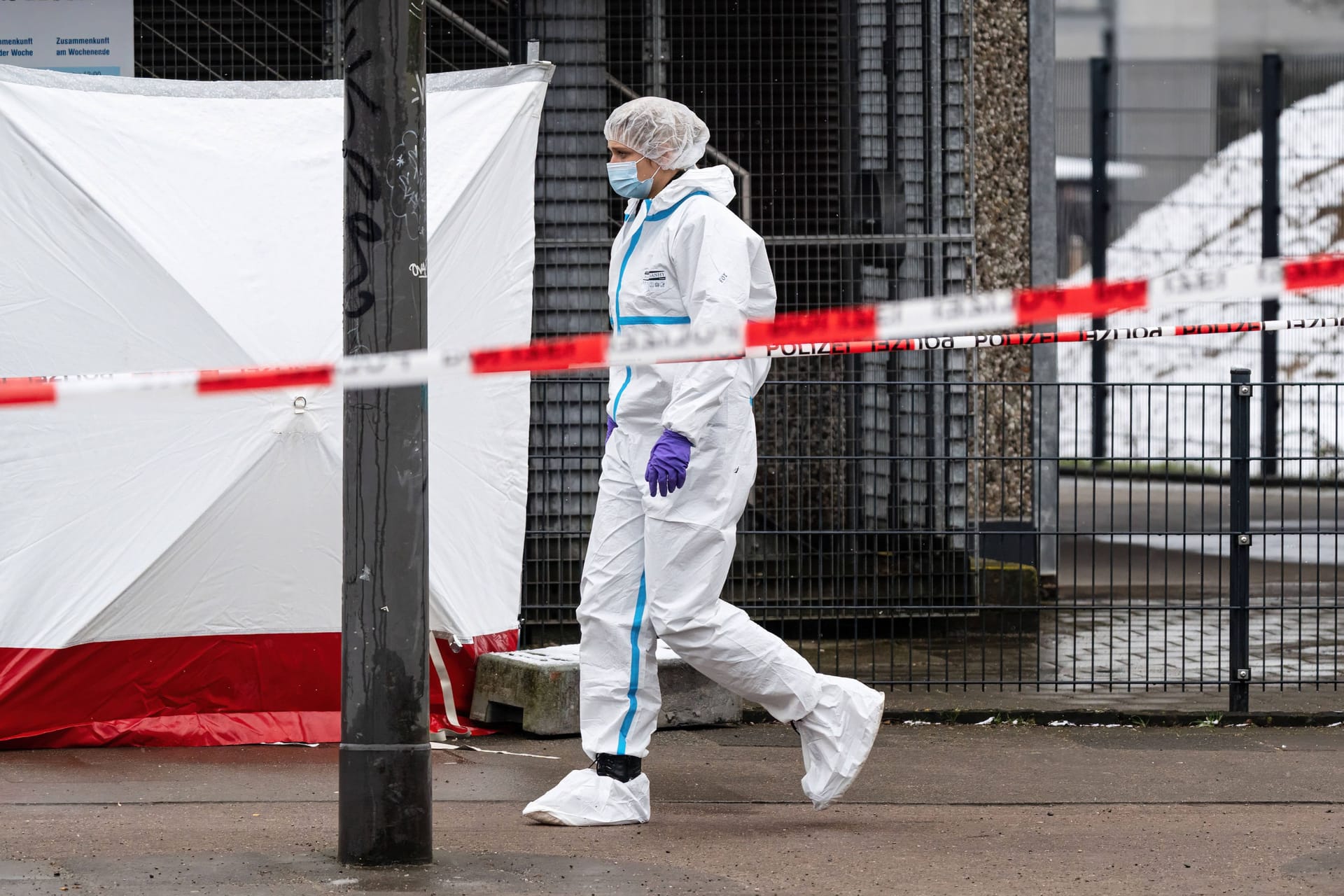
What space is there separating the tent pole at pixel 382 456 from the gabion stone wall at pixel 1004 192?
609cm

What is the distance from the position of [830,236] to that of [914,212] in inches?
19.7

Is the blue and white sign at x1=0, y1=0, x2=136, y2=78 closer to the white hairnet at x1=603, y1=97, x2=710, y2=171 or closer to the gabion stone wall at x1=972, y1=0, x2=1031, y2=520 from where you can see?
the gabion stone wall at x1=972, y1=0, x2=1031, y2=520

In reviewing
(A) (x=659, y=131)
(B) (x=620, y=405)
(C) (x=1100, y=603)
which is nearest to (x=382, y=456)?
(B) (x=620, y=405)

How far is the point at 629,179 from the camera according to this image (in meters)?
5.10

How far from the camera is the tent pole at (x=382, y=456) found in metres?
4.17

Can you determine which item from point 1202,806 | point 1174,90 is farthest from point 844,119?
point 1174,90

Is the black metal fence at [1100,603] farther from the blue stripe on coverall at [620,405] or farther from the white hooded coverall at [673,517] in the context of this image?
the blue stripe on coverall at [620,405]

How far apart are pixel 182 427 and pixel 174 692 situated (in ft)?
2.97

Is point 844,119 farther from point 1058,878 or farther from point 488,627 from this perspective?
point 1058,878

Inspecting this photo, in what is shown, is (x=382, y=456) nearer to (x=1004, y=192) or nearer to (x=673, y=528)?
(x=673, y=528)

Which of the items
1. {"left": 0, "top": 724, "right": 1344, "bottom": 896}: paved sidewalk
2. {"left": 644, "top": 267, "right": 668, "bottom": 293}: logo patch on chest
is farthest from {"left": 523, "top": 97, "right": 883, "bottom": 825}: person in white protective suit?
{"left": 0, "top": 724, "right": 1344, "bottom": 896}: paved sidewalk

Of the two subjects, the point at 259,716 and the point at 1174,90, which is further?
the point at 1174,90

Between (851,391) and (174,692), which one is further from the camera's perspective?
(851,391)

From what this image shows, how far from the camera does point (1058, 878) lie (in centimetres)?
434
